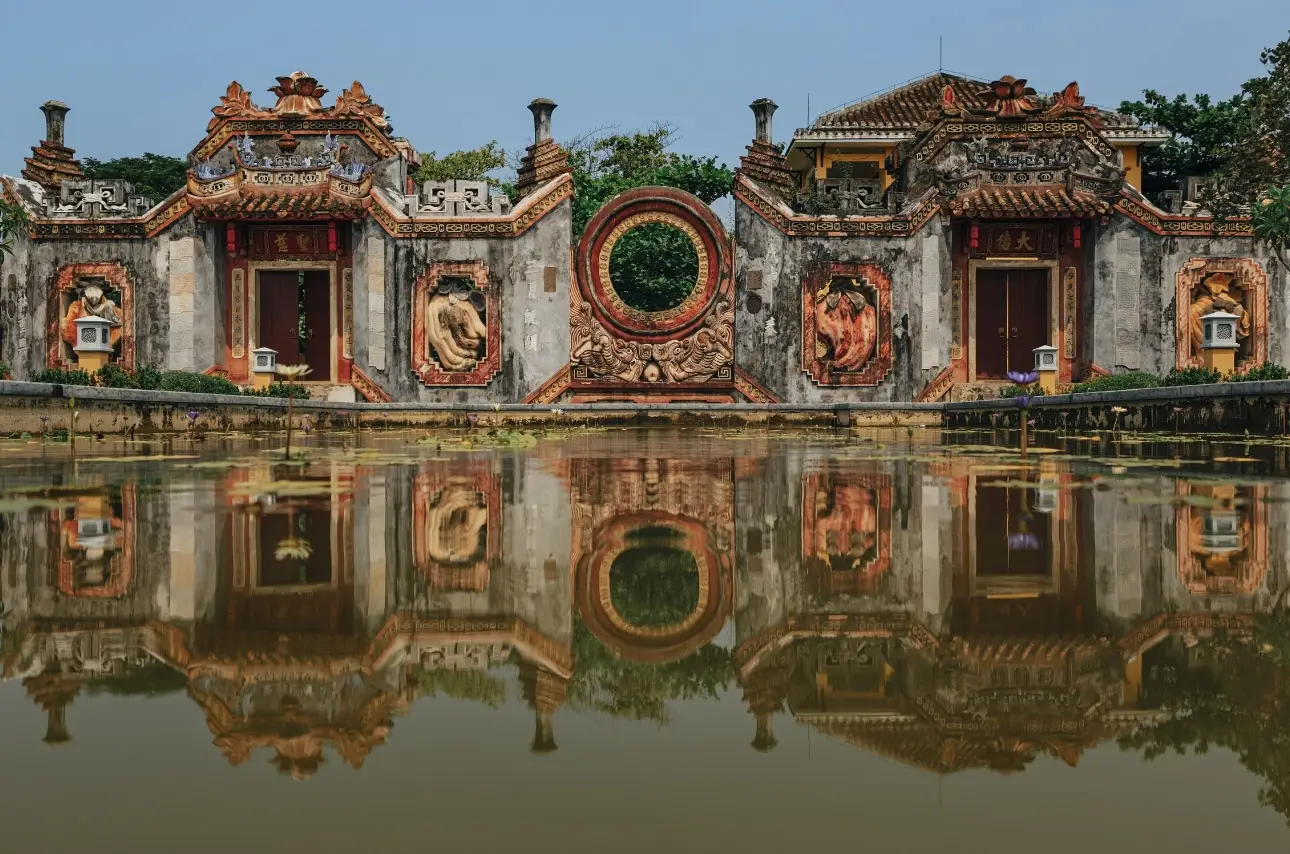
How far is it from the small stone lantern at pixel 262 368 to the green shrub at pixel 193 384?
115 centimetres

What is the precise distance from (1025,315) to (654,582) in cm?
1915

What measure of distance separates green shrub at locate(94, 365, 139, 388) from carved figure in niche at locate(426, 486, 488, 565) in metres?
12.0

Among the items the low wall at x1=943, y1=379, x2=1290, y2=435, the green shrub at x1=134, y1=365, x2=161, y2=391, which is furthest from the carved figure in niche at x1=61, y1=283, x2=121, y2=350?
the low wall at x1=943, y1=379, x2=1290, y2=435

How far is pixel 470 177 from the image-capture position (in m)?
36.8

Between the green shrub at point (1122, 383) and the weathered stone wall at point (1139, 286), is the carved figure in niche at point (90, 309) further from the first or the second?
the weathered stone wall at point (1139, 286)

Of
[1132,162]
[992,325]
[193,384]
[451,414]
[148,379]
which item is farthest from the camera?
[1132,162]

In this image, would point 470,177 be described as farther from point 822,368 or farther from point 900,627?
point 900,627

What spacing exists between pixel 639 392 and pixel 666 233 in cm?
1258

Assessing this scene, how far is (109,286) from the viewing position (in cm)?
2031


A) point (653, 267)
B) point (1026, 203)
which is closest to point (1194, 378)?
A: point (1026, 203)

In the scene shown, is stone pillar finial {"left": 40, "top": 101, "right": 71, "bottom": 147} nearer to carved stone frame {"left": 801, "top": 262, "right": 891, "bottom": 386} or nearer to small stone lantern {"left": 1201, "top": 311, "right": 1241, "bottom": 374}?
carved stone frame {"left": 801, "top": 262, "right": 891, "bottom": 386}

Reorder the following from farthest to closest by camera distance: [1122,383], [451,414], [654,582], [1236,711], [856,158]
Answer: [856,158] < [451,414] < [1122,383] < [654,582] < [1236,711]

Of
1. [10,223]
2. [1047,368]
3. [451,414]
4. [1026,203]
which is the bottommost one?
[451,414]

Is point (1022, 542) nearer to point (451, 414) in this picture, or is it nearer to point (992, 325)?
point (451, 414)
